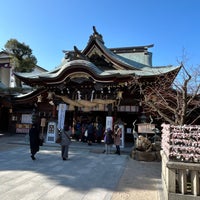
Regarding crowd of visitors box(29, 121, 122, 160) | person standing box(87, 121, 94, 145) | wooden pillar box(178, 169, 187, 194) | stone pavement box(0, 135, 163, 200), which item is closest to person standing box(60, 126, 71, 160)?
crowd of visitors box(29, 121, 122, 160)

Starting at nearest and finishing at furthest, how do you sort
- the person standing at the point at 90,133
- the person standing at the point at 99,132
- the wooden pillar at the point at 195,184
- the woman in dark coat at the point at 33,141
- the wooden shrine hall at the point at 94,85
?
the wooden pillar at the point at 195,184, the woman in dark coat at the point at 33,141, the person standing at the point at 90,133, the wooden shrine hall at the point at 94,85, the person standing at the point at 99,132

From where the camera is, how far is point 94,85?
14180mm

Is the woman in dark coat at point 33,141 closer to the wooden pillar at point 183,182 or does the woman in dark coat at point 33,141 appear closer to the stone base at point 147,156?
the stone base at point 147,156

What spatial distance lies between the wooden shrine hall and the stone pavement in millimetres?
5598

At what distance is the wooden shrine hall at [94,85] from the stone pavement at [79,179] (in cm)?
560

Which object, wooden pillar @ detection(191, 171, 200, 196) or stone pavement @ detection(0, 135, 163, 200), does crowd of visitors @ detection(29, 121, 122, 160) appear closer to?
stone pavement @ detection(0, 135, 163, 200)

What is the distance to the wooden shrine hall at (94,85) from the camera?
1348 centimetres

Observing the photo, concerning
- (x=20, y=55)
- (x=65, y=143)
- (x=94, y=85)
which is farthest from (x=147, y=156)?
(x=20, y=55)

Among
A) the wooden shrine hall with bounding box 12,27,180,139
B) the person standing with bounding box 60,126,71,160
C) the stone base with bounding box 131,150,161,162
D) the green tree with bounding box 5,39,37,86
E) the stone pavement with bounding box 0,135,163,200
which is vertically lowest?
the stone pavement with bounding box 0,135,163,200

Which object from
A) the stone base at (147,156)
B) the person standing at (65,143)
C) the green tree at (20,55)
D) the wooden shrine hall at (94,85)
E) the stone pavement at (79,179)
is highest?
the green tree at (20,55)

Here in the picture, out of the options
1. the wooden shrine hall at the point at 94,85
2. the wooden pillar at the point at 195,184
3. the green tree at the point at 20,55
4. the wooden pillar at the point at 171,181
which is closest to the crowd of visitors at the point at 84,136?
the wooden shrine hall at the point at 94,85

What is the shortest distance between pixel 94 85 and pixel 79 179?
858 centimetres

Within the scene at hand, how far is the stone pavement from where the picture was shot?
506 centimetres

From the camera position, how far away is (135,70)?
1509cm
